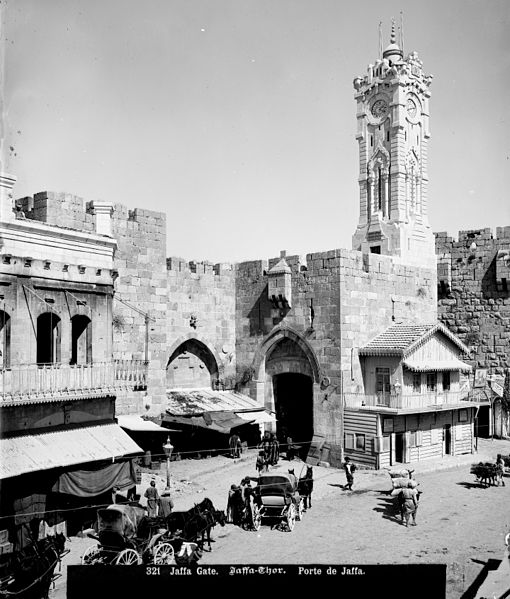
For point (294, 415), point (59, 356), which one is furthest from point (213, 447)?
point (59, 356)

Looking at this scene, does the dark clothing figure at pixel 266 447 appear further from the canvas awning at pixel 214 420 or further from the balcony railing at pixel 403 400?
the balcony railing at pixel 403 400

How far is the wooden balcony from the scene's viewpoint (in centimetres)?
2216

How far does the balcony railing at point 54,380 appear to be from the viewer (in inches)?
563

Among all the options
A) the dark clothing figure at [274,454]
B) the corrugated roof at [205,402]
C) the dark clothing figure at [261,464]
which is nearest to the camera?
the dark clothing figure at [261,464]

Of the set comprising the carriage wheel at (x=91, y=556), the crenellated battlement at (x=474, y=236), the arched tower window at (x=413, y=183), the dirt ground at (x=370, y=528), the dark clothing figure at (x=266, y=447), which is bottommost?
the dirt ground at (x=370, y=528)

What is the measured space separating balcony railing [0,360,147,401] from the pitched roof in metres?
9.88

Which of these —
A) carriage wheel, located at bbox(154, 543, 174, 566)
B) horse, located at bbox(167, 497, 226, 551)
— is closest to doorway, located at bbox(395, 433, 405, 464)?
horse, located at bbox(167, 497, 226, 551)

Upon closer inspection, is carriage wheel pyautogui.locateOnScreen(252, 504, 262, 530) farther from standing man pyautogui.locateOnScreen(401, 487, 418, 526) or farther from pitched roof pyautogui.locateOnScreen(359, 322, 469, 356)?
pitched roof pyautogui.locateOnScreen(359, 322, 469, 356)

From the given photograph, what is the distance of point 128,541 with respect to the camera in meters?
12.4

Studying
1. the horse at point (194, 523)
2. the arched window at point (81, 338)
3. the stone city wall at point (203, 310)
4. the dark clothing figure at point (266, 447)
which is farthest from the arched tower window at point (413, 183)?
the horse at point (194, 523)

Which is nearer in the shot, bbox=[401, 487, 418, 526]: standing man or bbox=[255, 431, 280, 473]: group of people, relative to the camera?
bbox=[401, 487, 418, 526]: standing man

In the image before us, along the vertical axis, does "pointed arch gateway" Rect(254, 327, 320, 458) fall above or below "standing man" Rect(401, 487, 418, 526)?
above

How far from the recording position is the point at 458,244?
29.8m

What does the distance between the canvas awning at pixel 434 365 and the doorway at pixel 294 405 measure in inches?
177
